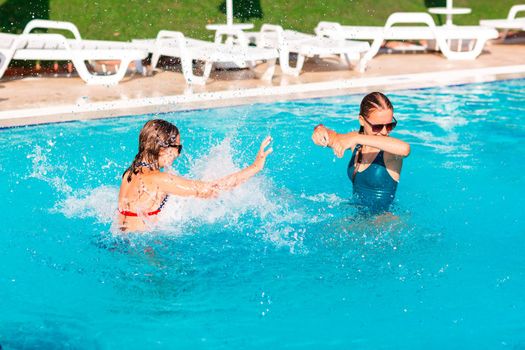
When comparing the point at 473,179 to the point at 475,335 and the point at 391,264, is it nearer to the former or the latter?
the point at 391,264

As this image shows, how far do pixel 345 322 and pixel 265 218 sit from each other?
5.45ft

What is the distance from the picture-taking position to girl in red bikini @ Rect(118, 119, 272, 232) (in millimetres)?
4836

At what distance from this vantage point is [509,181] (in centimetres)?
746

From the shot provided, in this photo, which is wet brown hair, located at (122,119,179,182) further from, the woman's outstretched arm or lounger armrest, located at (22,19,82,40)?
lounger armrest, located at (22,19,82,40)

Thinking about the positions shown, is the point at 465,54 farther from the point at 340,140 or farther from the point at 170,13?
the point at 340,140

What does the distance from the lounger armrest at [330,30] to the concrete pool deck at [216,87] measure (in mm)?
545

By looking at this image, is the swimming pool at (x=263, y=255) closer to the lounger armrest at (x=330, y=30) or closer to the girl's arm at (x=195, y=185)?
the girl's arm at (x=195, y=185)

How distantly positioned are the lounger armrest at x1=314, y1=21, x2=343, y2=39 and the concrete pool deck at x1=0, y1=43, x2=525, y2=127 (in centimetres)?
55

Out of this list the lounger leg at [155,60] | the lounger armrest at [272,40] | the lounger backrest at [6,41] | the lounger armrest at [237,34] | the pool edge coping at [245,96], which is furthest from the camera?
the lounger leg at [155,60]

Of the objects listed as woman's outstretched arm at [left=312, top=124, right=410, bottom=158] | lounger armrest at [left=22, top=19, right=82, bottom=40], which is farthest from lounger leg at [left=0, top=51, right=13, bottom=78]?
woman's outstretched arm at [left=312, top=124, right=410, bottom=158]

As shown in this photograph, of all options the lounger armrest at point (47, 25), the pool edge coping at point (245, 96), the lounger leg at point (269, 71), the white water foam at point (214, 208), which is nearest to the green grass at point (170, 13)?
the lounger armrest at point (47, 25)

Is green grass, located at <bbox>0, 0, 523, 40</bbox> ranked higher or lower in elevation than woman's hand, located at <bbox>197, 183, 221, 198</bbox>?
higher

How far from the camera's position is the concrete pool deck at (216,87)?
9.34 metres

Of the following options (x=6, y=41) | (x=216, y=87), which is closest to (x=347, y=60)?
(x=216, y=87)
